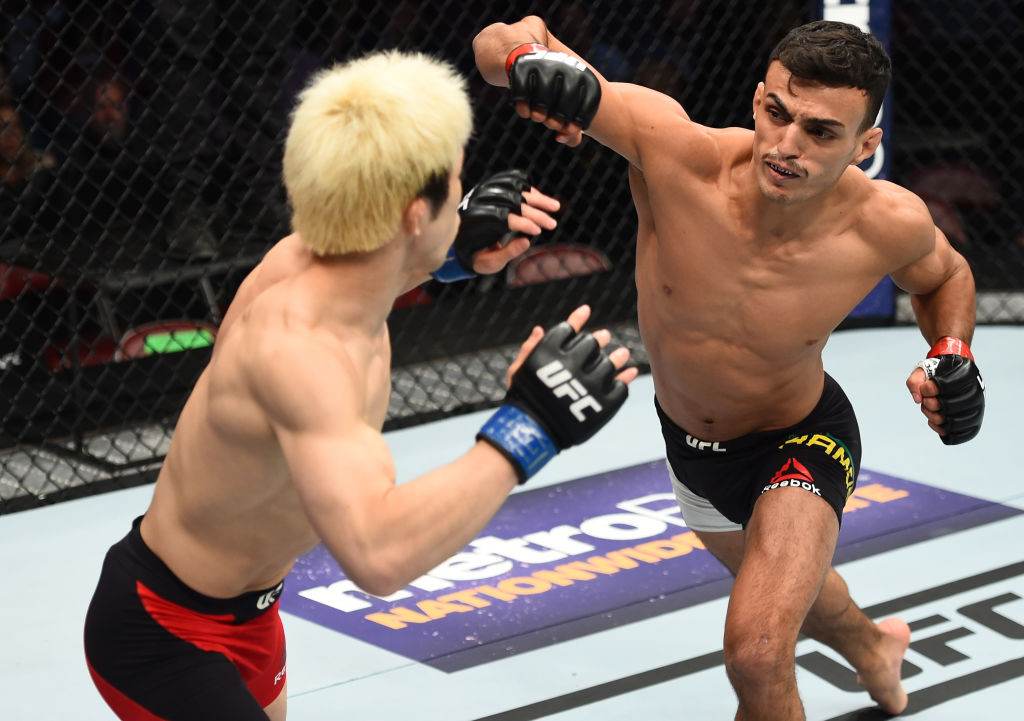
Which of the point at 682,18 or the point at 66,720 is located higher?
the point at 682,18

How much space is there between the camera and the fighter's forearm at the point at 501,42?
2324 millimetres

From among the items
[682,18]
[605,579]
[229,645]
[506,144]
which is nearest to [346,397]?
[229,645]

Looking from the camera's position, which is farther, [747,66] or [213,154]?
[747,66]

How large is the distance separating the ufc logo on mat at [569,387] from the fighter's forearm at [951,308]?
1.06 meters

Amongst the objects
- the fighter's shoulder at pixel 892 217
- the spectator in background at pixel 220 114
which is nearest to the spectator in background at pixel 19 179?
the spectator in background at pixel 220 114

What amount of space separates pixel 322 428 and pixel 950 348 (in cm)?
129

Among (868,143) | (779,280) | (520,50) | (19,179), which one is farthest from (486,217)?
(19,179)

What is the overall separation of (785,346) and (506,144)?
9.38 ft

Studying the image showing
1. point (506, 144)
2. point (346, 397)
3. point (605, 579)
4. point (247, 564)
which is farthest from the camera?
point (506, 144)

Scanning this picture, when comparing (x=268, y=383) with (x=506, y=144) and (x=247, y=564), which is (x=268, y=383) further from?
(x=506, y=144)

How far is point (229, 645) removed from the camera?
69.9 inches

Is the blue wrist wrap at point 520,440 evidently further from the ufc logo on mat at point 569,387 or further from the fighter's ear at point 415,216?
the fighter's ear at point 415,216

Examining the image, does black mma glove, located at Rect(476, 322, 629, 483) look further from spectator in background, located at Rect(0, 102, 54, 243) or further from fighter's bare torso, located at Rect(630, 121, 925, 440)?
spectator in background, located at Rect(0, 102, 54, 243)

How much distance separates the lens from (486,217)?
6.32ft
